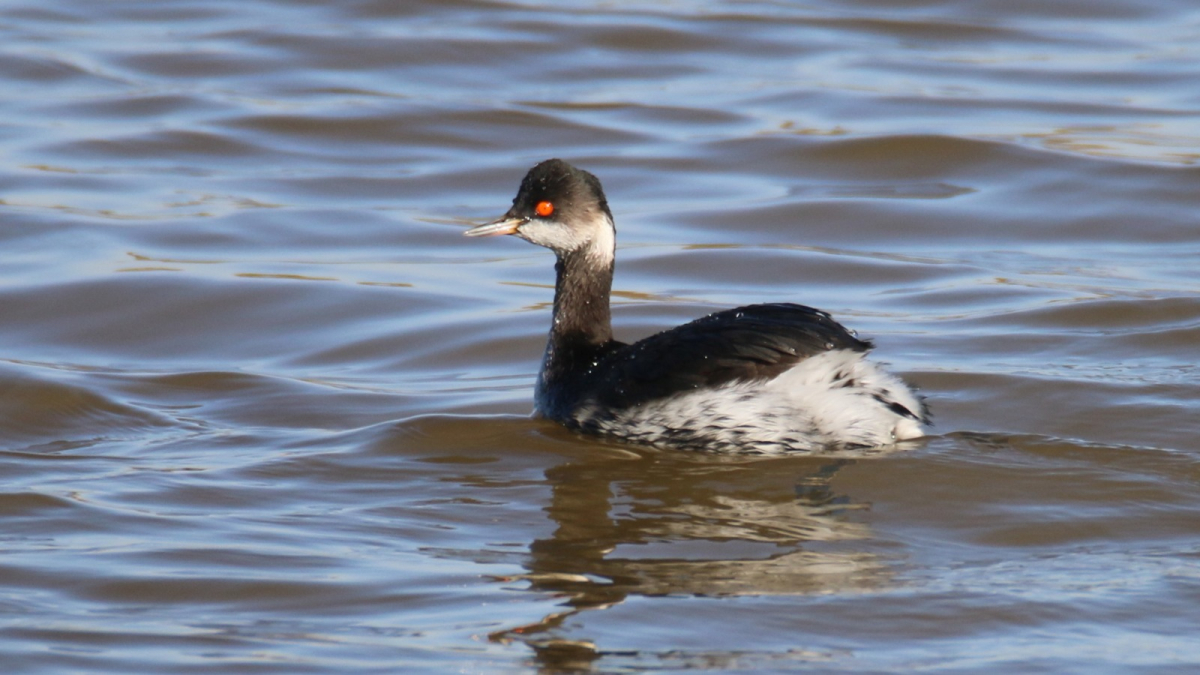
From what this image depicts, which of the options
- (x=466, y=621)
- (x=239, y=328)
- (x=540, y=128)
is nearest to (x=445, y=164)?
(x=540, y=128)

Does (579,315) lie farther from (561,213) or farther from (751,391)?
(751,391)

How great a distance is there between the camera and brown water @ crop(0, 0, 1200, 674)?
4598 mm

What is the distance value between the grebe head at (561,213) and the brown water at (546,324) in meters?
0.72

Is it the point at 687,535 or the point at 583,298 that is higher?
the point at 583,298

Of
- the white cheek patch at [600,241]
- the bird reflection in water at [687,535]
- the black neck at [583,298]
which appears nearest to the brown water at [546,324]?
the bird reflection in water at [687,535]

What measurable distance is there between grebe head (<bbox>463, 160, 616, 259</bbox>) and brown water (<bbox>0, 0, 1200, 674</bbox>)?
72 cm

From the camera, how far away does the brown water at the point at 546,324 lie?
4.60 meters

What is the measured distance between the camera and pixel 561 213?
6969 mm

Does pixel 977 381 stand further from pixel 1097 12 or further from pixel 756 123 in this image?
pixel 1097 12

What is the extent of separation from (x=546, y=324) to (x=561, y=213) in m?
1.54

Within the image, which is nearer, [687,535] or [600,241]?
[687,535]

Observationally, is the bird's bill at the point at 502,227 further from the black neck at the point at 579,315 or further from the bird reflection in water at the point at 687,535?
the bird reflection in water at the point at 687,535

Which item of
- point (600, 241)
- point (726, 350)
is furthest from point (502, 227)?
point (726, 350)

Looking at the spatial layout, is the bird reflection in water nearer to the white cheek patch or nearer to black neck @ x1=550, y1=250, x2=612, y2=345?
black neck @ x1=550, y1=250, x2=612, y2=345
